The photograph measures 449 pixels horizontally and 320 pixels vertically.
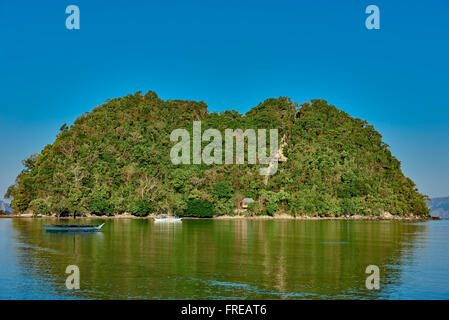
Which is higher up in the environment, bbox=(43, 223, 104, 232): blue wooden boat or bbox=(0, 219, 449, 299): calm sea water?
bbox=(43, 223, 104, 232): blue wooden boat

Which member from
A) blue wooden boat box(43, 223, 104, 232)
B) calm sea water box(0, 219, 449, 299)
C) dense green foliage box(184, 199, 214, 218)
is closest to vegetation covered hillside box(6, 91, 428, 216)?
dense green foliage box(184, 199, 214, 218)

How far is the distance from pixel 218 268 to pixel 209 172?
8035 cm

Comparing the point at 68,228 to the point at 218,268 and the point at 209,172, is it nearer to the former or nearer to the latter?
the point at 218,268

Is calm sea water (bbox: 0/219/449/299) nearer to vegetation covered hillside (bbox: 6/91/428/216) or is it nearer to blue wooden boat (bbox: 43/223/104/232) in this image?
blue wooden boat (bbox: 43/223/104/232)

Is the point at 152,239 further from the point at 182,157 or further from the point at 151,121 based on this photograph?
the point at 151,121

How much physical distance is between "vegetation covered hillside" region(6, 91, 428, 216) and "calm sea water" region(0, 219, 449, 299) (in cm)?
5195

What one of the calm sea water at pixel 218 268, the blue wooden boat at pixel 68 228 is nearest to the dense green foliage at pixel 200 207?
the blue wooden boat at pixel 68 228

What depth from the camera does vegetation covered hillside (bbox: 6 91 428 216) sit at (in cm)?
10062

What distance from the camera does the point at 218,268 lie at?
3133cm

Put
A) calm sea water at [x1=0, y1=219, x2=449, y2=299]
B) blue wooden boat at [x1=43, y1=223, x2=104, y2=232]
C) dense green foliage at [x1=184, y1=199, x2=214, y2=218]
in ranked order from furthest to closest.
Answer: dense green foliage at [x1=184, y1=199, x2=214, y2=218] → blue wooden boat at [x1=43, y1=223, x2=104, y2=232] → calm sea water at [x1=0, y1=219, x2=449, y2=299]

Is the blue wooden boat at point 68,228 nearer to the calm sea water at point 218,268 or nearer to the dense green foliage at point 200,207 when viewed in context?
the calm sea water at point 218,268

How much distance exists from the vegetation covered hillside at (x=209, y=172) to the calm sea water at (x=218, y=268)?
51.9 m

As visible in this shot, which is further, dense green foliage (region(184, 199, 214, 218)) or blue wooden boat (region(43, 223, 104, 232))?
dense green foliage (region(184, 199, 214, 218))

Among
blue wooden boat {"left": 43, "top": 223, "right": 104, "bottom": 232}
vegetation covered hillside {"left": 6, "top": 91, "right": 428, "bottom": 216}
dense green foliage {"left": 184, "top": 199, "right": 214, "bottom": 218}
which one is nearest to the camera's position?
blue wooden boat {"left": 43, "top": 223, "right": 104, "bottom": 232}
